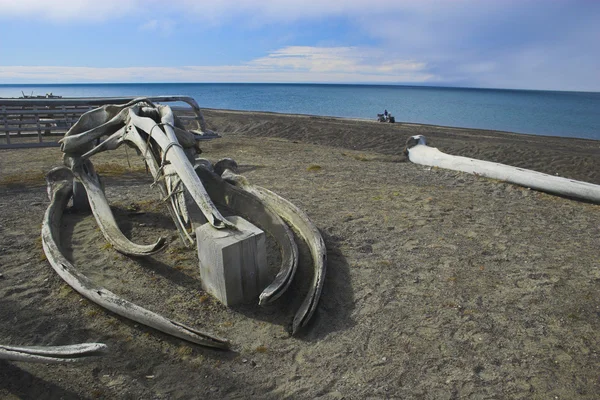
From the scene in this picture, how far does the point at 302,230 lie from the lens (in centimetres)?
495

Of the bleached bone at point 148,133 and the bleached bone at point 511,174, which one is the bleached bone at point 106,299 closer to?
the bleached bone at point 148,133

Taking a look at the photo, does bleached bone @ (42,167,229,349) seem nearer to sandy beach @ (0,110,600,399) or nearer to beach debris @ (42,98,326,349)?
beach debris @ (42,98,326,349)

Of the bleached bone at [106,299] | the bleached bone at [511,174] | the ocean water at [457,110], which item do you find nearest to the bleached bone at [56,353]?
the bleached bone at [106,299]

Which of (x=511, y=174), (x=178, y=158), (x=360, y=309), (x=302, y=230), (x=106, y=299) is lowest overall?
(x=360, y=309)

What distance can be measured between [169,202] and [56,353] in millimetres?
2512

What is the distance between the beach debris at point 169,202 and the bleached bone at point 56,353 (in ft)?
2.16

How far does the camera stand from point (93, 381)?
9.51 ft

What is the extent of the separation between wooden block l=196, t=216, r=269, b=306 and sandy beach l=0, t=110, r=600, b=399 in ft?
0.47

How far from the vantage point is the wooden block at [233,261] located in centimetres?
362

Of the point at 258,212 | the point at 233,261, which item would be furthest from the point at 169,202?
the point at 233,261

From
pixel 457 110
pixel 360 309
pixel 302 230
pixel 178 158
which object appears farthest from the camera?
pixel 457 110

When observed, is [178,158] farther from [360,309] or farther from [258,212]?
[360,309]

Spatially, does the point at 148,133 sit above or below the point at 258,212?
above

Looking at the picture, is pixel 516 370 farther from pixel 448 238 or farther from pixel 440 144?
pixel 440 144
